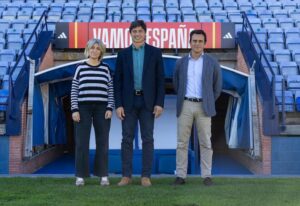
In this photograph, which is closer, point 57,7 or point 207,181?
point 207,181

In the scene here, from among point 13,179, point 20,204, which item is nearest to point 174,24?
point 13,179

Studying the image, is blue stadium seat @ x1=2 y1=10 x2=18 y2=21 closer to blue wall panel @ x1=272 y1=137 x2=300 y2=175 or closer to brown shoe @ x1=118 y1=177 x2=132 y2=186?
blue wall panel @ x1=272 y1=137 x2=300 y2=175

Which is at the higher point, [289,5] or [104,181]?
[289,5]

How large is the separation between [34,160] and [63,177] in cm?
353

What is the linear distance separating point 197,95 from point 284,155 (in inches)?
136

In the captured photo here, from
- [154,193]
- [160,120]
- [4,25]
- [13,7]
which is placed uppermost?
[13,7]

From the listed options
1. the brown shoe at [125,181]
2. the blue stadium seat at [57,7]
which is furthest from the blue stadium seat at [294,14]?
the brown shoe at [125,181]

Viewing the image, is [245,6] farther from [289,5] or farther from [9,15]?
[9,15]

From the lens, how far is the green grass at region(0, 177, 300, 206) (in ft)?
16.1

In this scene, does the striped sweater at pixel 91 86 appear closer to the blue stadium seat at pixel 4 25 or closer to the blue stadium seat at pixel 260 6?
the blue stadium seat at pixel 4 25

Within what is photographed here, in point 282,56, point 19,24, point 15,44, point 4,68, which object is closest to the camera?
point 4,68

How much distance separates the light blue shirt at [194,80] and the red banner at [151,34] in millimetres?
5148

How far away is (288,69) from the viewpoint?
10.8 m

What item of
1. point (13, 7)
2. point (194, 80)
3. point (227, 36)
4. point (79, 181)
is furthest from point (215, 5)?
point (79, 181)
